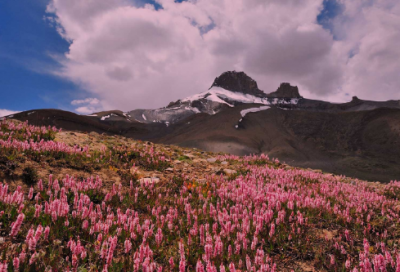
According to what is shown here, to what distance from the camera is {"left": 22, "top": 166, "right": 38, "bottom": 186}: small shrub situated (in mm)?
4843

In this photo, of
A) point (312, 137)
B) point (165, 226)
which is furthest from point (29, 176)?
point (312, 137)

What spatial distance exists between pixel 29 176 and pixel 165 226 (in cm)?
335

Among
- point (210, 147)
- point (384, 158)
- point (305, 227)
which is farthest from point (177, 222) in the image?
point (384, 158)

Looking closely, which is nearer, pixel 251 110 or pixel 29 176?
Answer: pixel 29 176

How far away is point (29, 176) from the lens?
16.1ft

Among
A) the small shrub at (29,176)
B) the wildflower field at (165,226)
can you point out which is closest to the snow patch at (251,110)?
the wildflower field at (165,226)

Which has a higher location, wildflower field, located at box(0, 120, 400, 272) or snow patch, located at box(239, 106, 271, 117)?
snow patch, located at box(239, 106, 271, 117)

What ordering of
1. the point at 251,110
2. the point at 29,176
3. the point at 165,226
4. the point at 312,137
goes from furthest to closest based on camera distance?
1. the point at 251,110
2. the point at 312,137
3. the point at 29,176
4. the point at 165,226

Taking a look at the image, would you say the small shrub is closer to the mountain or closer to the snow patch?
the mountain

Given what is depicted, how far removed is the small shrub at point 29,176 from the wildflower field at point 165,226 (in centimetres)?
2

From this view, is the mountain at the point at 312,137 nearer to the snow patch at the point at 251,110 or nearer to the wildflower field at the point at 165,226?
the snow patch at the point at 251,110

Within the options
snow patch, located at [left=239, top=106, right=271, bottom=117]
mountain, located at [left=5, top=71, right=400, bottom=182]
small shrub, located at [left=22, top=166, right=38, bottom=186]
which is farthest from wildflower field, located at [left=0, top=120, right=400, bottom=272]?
snow patch, located at [left=239, top=106, right=271, bottom=117]

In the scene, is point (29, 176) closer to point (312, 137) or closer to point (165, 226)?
point (165, 226)

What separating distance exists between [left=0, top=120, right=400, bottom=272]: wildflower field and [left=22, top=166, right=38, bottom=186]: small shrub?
22 millimetres
